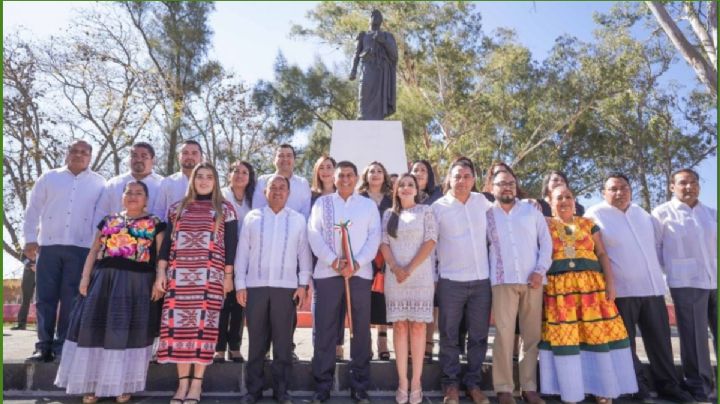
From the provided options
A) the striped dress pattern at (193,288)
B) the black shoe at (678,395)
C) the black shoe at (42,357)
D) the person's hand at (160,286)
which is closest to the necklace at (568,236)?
the black shoe at (678,395)

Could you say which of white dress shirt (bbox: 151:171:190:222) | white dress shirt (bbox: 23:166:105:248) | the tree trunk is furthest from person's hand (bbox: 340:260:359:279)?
the tree trunk

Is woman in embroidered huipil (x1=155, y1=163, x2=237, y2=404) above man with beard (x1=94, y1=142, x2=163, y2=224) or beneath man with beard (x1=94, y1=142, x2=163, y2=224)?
beneath

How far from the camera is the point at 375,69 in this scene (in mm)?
7477

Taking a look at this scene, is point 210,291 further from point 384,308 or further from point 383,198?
point 383,198

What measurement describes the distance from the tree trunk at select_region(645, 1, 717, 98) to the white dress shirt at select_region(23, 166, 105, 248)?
8.24 m

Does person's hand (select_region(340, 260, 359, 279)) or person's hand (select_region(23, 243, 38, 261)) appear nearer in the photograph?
person's hand (select_region(340, 260, 359, 279))

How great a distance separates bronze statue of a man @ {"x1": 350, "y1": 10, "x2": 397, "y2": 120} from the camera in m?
7.48

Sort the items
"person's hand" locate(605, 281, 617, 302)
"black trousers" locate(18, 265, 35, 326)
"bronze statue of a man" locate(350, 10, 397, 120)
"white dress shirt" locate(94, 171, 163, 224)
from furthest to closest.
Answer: "black trousers" locate(18, 265, 35, 326), "bronze statue of a man" locate(350, 10, 397, 120), "white dress shirt" locate(94, 171, 163, 224), "person's hand" locate(605, 281, 617, 302)

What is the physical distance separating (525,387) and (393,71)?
16.5 feet

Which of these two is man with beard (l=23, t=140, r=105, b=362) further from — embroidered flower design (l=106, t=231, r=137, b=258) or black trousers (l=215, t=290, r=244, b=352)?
black trousers (l=215, t=290, r=244, b=352)

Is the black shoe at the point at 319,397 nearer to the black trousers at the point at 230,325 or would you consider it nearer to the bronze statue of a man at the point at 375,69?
the black trousers at the point at 230,325

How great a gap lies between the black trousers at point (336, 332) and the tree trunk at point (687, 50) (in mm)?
7123

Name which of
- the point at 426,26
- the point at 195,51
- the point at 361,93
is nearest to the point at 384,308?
the point at 361,93

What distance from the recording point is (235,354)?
13.4 ft
